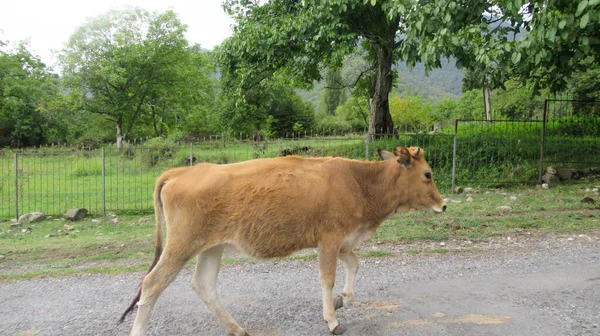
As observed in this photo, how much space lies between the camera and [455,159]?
15.3 meters

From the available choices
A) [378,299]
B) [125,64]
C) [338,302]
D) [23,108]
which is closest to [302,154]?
[378,299]

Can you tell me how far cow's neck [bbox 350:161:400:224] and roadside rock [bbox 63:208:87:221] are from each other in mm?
10427

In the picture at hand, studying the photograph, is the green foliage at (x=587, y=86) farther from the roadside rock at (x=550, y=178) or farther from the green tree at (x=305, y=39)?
the green tree at (x=305, y=39)

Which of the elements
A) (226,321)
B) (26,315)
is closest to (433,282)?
(226,321)

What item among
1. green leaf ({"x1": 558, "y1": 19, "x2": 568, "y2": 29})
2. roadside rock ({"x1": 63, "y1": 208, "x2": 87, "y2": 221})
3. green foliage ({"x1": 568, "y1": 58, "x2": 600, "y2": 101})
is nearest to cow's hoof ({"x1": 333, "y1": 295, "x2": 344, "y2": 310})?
green leaf ({"x1": 558, "y1": 19, "x2": 568, "y2": 29})

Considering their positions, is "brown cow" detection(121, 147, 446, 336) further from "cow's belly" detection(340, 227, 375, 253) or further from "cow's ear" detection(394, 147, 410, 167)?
"cow's ear" detection(394, 147, 410, 167)

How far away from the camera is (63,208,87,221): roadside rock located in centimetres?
1296

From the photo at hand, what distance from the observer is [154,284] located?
455 centimetres

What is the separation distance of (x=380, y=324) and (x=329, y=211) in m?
1.43

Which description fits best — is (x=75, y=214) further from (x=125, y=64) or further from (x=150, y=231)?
(x=125, y=64)

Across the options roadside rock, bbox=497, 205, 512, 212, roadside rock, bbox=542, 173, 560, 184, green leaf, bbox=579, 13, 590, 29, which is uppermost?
green leaf, bbox=579, 13, 590, 29

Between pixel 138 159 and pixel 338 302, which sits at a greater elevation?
pixel 138 159

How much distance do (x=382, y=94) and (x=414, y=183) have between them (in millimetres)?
13070

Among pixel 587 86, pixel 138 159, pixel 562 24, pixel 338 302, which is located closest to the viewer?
pixel 338 302
